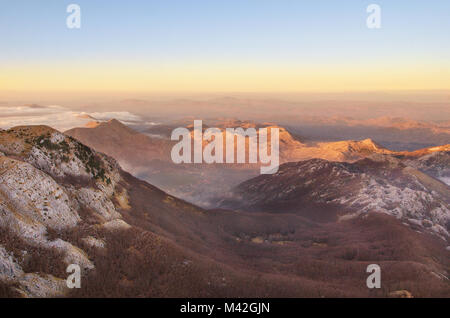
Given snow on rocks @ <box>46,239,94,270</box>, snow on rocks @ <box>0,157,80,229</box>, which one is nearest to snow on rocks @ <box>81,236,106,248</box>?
snow on rocks @ <box>46,239,94,270</box>

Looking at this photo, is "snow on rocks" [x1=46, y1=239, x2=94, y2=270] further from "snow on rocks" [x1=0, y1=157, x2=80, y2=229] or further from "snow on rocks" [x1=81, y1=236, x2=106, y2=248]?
"snow on rocks" [x1=0, y1=157, x2=80, y2=229]

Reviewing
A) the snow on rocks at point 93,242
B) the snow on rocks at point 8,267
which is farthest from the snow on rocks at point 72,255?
the snow on rocks at point 8,267

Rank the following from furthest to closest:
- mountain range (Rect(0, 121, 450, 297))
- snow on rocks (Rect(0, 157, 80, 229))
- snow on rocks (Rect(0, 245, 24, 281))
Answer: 1. snow on rocks (Rect(0, 157, 80, 229))
2. mountain range (Rect(0, 121, 450, 297))
3. snow on rocks (Rect(0, 245, 24, 281))

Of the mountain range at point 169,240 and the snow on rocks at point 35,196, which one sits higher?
the snow on rocks at point 35,196

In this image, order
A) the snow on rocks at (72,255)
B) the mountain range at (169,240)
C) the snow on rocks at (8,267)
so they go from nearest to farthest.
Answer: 1. the snow on rocks at (8,267)
2. the mountain range at (169,240)
3. the snow on rocks at (72,255)

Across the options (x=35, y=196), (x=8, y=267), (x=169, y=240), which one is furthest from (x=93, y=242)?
(x=169, y=240)

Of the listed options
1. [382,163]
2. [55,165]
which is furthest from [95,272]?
[382,163]

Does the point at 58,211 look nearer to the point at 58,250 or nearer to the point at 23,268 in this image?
the point at 58,250

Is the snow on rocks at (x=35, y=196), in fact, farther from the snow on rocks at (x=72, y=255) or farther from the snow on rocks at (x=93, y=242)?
the snow on rocks at (x=72, y=255)

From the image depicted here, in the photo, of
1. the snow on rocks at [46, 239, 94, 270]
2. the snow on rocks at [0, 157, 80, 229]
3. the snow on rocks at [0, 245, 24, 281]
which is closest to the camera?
the snow on rocks at [0, 245, 24, 281]

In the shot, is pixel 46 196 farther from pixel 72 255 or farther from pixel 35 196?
pixel 72 255

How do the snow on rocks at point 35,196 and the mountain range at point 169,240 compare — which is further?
the snow on rocks at point 35,196
